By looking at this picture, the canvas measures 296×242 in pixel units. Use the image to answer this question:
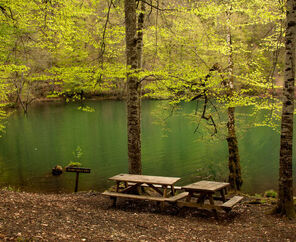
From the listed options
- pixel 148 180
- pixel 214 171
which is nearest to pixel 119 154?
pixel 214 171

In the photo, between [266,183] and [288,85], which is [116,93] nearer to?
[266,183]

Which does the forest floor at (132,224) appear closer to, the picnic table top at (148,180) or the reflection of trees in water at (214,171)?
the picnic table top at (148,180)

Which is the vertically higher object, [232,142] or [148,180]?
[232,142]

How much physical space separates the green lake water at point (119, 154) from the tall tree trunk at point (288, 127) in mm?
5507

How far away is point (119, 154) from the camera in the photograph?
62.7 feet

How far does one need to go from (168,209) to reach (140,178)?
111 centimetres

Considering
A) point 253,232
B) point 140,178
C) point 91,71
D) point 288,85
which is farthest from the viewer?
point 91,71

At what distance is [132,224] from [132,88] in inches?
153

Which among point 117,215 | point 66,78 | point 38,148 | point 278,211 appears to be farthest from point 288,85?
point 38,148

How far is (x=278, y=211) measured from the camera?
6.95 metres

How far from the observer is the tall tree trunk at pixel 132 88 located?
8359 millimetres

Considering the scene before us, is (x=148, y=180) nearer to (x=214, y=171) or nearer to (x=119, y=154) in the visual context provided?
(x=214, y=171)

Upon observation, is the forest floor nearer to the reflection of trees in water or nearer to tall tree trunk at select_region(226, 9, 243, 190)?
tall tree trunk at select_region(226, 9, 243, 190)

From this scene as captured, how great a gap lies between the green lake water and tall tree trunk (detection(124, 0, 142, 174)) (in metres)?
4.66
